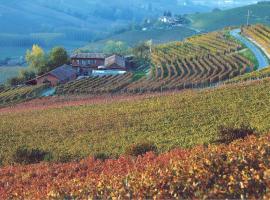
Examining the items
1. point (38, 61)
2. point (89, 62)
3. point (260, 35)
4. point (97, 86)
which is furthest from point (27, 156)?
point (260, 35)

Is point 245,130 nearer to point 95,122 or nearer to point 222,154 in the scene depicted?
point 222,154

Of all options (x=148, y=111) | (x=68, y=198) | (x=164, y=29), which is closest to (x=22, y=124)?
(x=148, y=111)

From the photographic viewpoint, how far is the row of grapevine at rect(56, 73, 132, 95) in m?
54.5

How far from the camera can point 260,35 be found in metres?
82.2

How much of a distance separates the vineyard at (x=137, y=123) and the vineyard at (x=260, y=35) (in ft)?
121

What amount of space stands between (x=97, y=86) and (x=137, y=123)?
30.0 metres

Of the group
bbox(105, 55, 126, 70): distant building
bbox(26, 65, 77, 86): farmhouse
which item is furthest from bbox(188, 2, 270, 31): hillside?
bbox(26, 65, 77, 86): farmhouse

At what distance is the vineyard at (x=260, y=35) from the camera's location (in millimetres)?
72744

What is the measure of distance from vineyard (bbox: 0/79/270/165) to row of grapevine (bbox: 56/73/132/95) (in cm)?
1527

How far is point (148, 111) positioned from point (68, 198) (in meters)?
20.7

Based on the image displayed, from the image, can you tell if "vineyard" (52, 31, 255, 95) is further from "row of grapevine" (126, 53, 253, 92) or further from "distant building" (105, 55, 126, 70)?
"distant building" (105, 55, 126, 70)

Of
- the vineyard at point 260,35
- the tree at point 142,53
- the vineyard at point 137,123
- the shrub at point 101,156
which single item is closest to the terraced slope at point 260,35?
the vineyard at point 260,35

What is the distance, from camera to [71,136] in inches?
1127

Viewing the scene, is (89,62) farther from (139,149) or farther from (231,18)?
(231,18)
